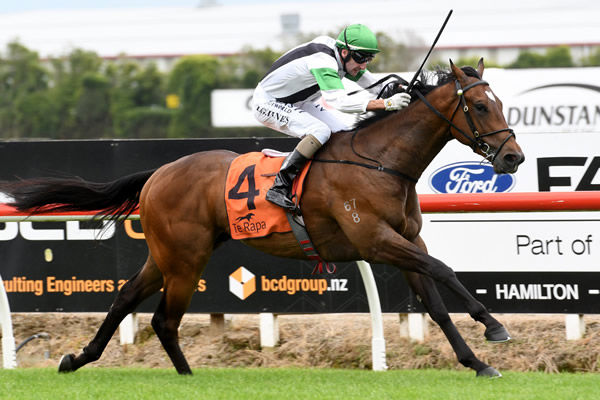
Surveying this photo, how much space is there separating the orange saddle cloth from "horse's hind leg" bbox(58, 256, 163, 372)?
65cm

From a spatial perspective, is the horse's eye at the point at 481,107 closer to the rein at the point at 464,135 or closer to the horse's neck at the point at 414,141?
the rein at the point at 464,135

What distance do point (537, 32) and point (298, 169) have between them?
155ft

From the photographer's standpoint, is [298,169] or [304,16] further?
[304,16]

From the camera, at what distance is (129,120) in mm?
44688

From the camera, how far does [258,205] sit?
518 cm

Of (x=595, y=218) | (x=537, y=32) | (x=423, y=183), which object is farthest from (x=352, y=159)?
(x=537, y=32)

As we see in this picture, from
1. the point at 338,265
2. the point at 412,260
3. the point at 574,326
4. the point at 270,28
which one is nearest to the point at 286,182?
the point at 412,260

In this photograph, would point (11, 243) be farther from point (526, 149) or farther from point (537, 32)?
point (537, 32)

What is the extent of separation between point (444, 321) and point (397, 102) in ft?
4.05

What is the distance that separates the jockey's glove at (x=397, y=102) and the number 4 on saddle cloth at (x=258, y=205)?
565mm

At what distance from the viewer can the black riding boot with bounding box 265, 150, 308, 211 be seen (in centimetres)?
505

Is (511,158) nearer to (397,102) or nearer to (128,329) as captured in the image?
(397,102)

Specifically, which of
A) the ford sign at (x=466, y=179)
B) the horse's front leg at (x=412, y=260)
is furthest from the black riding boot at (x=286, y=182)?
the ford sign at (x=466, y=179)

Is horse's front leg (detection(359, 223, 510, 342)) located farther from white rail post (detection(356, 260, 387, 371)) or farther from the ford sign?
the ford sign
